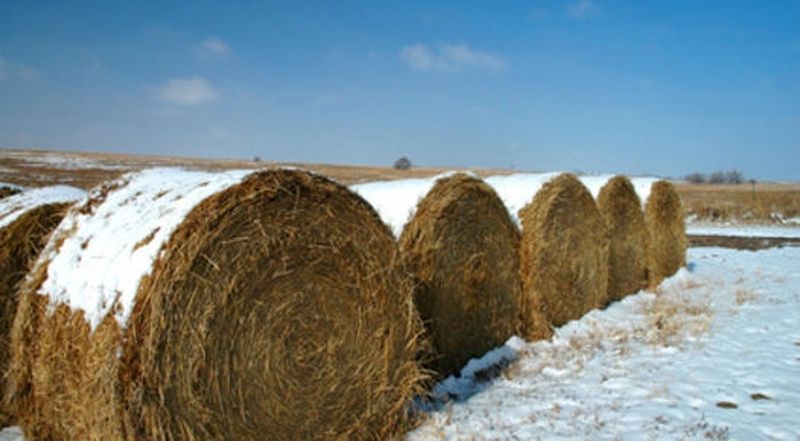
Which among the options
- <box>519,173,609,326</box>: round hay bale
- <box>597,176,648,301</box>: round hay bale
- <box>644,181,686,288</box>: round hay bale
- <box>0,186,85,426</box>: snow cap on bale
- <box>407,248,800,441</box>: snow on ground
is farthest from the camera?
<box>644,181,686,288</box>: round hay bale

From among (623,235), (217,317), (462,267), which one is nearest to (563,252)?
(462,267)

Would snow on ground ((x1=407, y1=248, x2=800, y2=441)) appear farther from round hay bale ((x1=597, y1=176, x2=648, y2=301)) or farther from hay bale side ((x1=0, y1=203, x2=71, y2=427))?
hay bale side ((x1=0, y1=203, x2=71, y2=427))

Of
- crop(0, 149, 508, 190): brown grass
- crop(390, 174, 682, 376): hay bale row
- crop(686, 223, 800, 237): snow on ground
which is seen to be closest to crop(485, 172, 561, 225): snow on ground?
crop(390, 174, 682, 376): hay bale row

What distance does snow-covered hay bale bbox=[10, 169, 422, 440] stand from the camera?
336 cm

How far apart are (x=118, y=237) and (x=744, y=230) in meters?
23.5

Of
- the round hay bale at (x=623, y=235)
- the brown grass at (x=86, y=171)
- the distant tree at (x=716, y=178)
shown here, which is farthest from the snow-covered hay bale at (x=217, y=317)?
the distant tree at (x=716, y=178)

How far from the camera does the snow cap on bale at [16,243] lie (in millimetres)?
4789

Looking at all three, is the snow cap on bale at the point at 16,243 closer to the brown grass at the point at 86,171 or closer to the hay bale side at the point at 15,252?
the hay bale side at the point at 15,252

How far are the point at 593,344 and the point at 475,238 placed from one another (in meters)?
1.98

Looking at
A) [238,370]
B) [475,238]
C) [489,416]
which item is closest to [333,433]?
[238,370]

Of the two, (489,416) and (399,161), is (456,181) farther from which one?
(399,161)

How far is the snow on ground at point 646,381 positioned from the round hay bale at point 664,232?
1.79 m

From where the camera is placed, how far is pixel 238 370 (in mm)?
3803

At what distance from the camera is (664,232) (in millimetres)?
11539
